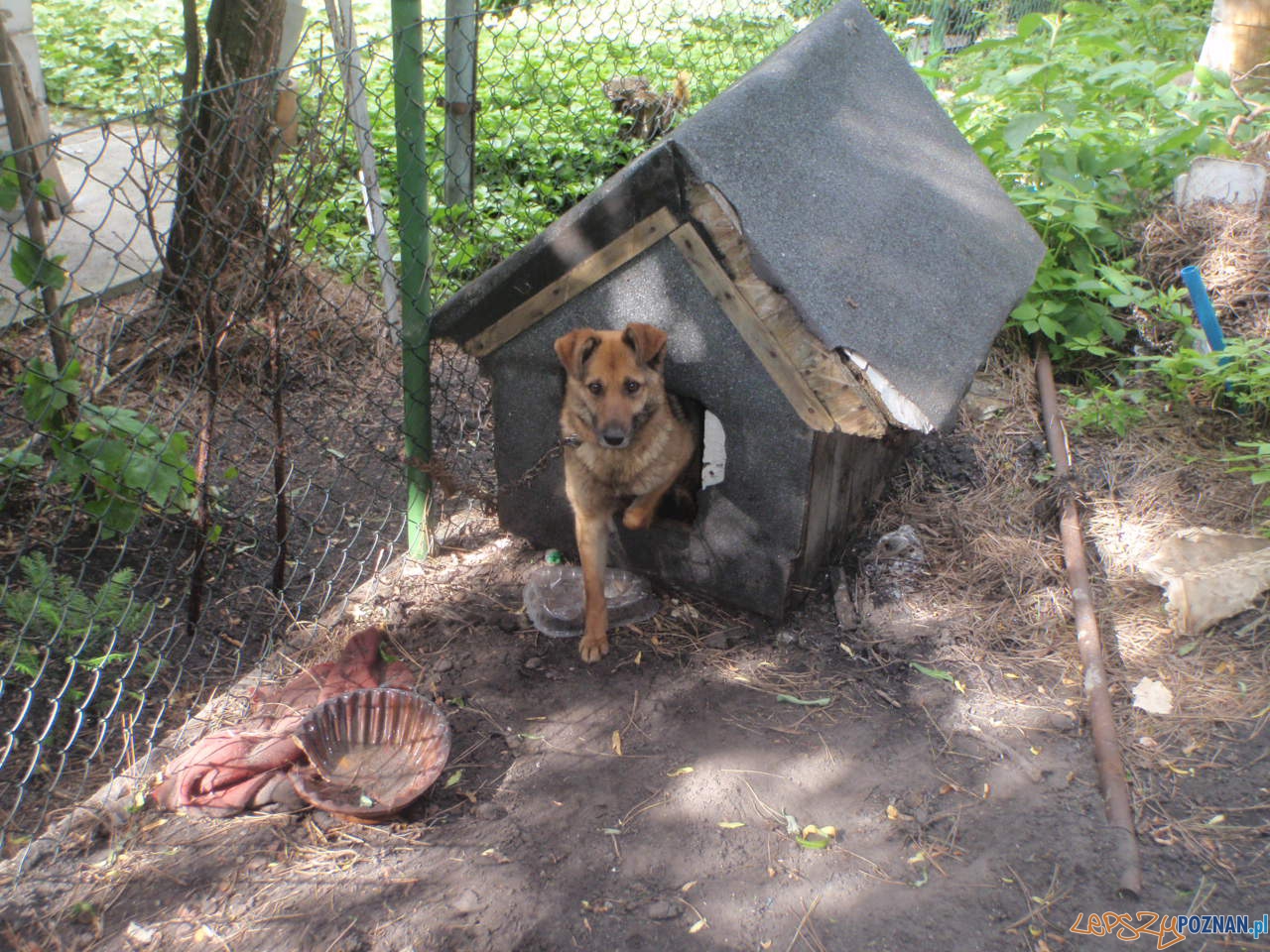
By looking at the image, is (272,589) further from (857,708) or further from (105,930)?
(857,708)

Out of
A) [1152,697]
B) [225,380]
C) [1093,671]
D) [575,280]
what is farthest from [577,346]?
[1152,697]

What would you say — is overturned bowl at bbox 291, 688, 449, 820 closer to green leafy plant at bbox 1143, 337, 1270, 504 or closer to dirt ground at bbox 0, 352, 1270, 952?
dirt ground at bbox 0, 352, 1270, 952

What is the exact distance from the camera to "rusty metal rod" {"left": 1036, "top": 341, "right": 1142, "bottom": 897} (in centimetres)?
265

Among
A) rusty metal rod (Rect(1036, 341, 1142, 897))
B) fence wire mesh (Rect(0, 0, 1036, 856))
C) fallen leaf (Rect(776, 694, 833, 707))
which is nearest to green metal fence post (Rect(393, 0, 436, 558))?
fence wire mesh (Rect(0, 0, 1036, 856))

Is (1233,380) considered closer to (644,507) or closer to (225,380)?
(644,507)

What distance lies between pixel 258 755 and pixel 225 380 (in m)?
1.47

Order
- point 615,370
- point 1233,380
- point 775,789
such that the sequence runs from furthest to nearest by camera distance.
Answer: point 1233,380 → point 615,370 → point 775,789

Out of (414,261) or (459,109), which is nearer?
(414,261)

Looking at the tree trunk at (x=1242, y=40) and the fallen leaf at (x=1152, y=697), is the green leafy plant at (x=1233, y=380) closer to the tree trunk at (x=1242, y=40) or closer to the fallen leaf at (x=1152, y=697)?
the fallen leaf at (x=1152, y=697)

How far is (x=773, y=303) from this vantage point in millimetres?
2963

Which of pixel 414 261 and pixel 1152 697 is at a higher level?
pixel 414 261

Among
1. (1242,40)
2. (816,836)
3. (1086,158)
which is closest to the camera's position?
(816,836)

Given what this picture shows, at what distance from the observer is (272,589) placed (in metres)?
3.75

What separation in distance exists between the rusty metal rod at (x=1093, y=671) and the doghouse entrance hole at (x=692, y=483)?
4.81 feet
